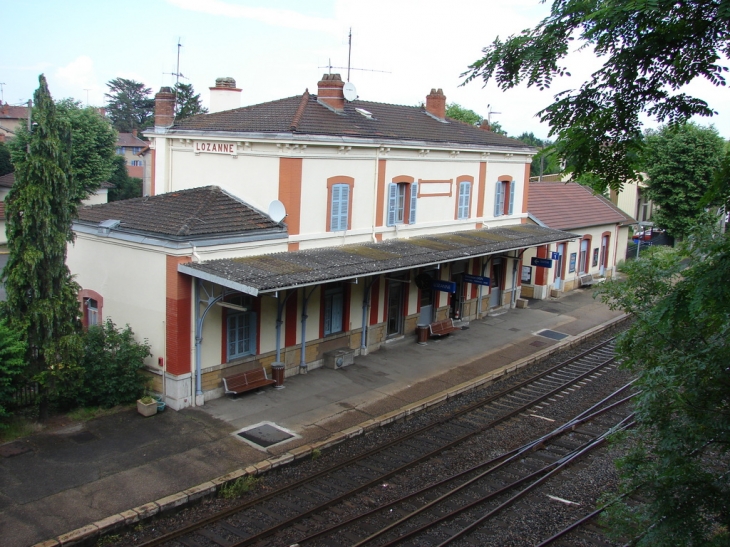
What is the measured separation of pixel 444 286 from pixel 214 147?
7580 mm

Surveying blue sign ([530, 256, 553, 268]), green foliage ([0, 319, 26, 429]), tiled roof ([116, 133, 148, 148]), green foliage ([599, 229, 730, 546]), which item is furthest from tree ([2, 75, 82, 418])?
tiled roof ([116, 133, 148, 148])

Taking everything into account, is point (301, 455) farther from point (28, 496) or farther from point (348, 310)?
point (348, 310)

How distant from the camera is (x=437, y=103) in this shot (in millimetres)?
23109

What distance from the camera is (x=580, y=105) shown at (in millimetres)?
6820

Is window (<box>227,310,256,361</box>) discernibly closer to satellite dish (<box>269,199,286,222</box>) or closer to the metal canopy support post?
the metal canopy support post

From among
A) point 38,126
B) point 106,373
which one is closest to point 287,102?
point 38,126

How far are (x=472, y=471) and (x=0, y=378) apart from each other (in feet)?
27.5

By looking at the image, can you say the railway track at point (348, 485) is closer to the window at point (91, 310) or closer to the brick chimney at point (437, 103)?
the window at point (91, 310)

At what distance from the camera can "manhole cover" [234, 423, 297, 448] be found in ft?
39.8

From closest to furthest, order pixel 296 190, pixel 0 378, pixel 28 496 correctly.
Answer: pixel 28 496 → pixel 0 378 → pixel 296 190

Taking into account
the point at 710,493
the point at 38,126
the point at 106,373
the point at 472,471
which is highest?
the point at 38,126

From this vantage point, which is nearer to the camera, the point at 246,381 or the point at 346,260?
the point at 246,381

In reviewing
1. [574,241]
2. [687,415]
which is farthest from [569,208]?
[687,415]

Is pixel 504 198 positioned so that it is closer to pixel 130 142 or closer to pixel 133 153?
pixel 130 142
